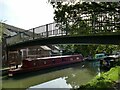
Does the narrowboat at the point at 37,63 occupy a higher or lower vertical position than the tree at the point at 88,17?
lower

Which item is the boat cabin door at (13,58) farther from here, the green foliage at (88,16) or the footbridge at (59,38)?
the green foliage at (88,16)

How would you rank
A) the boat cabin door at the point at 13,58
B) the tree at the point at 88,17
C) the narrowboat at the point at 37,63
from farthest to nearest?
the boat cabin door at the point at 13,58, the narrowboat at the point at 37,63, the tree at the point at 88,17

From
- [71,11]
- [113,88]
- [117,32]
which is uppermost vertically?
[71,11]

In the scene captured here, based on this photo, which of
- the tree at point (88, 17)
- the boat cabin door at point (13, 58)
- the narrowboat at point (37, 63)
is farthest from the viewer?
the boat cabin door at point (13, 58)

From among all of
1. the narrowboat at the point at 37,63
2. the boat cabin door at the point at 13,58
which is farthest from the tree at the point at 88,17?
the boat cabin door at the point at 13,58

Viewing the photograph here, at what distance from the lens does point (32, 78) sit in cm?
1770

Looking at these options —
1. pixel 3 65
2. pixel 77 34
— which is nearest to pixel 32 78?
pixel 3 65

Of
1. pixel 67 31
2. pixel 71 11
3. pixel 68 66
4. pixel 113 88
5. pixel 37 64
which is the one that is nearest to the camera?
pixel 113 88

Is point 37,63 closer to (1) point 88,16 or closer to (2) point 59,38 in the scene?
(2) point 59,38

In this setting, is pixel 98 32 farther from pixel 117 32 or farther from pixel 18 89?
pixel 18 89

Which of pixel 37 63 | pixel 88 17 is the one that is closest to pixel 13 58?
pixel 37 63

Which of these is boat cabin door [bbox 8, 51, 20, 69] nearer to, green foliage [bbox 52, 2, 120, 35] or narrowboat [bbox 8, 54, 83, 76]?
narrowboat [bbox 8, 54, 83, 76]

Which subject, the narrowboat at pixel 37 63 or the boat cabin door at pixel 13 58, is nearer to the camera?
the narrowboat at pixel 37 63

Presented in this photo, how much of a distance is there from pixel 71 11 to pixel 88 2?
1014 millimetres
